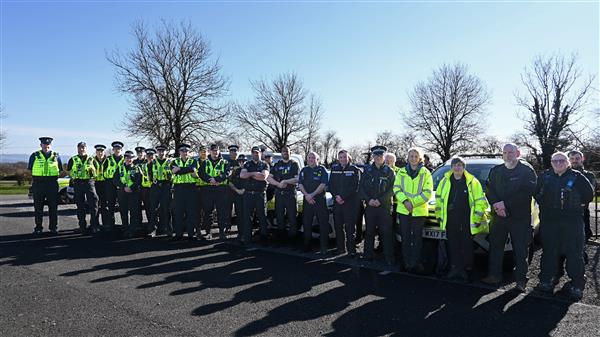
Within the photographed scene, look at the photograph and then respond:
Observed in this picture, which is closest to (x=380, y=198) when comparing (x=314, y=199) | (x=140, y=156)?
(x=314, y=199)

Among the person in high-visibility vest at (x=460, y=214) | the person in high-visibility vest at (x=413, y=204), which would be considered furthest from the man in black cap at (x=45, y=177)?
the person in high-visibility vest at (x=460, y=214)

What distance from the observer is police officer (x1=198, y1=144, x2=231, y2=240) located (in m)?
9.77

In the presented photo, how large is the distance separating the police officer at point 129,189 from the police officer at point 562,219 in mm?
8898

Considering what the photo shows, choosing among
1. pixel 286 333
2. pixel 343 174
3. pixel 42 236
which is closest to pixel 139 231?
pixel 42 236

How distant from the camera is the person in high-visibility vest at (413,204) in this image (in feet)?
22.5

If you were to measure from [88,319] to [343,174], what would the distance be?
5003mm

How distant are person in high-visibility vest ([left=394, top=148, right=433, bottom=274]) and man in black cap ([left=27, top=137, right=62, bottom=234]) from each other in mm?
8730

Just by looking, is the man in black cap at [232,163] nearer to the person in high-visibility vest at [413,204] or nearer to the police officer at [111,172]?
the police officer at [111,172]

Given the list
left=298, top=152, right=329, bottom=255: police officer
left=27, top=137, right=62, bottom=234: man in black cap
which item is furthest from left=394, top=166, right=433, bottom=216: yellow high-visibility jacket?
left=27, top=137, right=62, bottom=234: man in black cap

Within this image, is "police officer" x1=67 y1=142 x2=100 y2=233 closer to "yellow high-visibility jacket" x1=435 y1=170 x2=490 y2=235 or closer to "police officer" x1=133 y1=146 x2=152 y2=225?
"police officer" x1=133 y1=146 x2=152 y2=225

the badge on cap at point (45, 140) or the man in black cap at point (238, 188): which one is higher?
A: the badge on cap at point (45, 140)

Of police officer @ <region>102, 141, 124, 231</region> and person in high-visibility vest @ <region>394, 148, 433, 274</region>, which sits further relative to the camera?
police officer @ <region>102, 141, 124, 231</region>

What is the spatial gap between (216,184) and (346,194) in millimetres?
3305

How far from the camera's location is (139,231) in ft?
36.0
